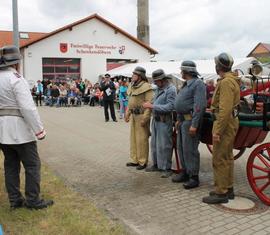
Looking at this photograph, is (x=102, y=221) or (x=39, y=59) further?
(x=39, y=59)

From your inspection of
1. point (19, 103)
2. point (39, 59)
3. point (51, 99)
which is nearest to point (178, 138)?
point (19, 103)

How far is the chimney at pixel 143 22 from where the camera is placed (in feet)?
99.7

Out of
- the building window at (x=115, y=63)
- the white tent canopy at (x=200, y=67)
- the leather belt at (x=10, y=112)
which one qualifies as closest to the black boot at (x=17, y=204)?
the leather belt at (x=10, y=112)

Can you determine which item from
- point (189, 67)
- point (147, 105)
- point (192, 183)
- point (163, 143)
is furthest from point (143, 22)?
point (192, 183)

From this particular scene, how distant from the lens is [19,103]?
418cm

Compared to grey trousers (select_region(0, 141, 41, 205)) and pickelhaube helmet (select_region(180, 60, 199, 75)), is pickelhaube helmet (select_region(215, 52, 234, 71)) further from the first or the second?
grey trousers (select_region(0, 141, 41, 205))

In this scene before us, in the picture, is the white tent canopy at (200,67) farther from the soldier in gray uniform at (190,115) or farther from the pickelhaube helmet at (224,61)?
the pickelhaube helmet at (224,61)

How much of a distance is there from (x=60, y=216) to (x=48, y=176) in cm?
176

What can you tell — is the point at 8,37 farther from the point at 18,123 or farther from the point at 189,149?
the point at 18,123

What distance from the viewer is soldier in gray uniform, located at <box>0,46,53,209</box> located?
165 inches

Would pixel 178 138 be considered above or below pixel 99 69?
below

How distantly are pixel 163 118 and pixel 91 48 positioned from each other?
23957mm

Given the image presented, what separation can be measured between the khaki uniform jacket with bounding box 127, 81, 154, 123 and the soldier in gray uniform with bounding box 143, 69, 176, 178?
0.18m

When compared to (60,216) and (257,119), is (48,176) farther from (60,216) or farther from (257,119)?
(257,119)
